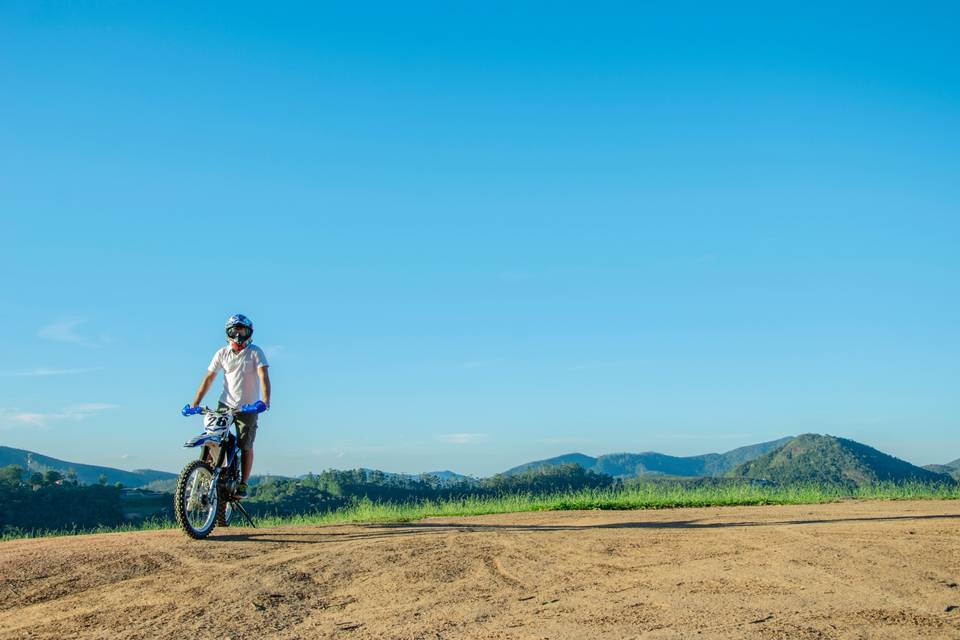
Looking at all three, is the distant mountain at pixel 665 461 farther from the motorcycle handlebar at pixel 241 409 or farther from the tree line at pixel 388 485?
the motorcycle handlebar at pixel 241 409

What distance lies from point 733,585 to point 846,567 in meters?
1.31

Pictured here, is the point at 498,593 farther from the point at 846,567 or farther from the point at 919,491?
the point at 919,491

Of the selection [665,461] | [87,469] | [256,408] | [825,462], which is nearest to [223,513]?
[256,408]

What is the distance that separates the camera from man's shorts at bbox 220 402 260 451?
33.5ft

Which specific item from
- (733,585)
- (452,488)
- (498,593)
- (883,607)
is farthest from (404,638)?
Result: (452,488)

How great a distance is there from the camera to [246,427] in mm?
10219

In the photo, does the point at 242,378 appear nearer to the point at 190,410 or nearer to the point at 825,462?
the point at 190,410

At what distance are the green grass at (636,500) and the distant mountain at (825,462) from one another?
32.5 metres

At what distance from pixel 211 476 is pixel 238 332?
6.32 ft

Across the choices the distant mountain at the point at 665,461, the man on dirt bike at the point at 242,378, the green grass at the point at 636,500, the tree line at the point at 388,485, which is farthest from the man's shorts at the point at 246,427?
the distant mountain at the point at 665,461

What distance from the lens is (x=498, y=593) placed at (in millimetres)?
6074

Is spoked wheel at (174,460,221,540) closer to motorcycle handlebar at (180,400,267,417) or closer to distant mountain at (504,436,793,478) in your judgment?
motorcycle handlebar at (180,400,267,417)

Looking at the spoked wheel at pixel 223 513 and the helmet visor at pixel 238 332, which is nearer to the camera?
the spoked wheel at pixel 223 513

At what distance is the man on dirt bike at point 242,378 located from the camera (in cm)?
1024
